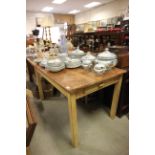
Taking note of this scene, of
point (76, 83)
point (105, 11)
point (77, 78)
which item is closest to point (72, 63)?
point (77, 78)

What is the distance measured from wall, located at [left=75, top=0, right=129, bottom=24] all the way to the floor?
18.4ft

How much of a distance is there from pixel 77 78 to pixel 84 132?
0.62 metres

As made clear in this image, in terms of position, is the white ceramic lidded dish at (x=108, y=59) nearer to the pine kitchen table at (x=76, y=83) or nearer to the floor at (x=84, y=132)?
the pine kitchen table at (x=76, y=83)

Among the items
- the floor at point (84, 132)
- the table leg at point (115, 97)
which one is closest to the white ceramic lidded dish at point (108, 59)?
the table leg at point (115, 97)

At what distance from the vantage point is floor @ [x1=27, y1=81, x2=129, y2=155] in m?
1.36

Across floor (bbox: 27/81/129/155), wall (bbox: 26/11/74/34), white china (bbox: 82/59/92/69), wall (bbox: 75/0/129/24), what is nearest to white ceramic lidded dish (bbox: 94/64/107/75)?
white china (bbox: 82/59/92/69)

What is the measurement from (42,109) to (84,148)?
928 millimetres

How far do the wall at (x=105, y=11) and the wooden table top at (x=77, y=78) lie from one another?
559cm

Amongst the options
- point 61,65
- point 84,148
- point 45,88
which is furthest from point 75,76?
point 45,88

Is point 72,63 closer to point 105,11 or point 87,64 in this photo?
point 87,64

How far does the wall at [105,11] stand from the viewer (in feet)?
21.7
